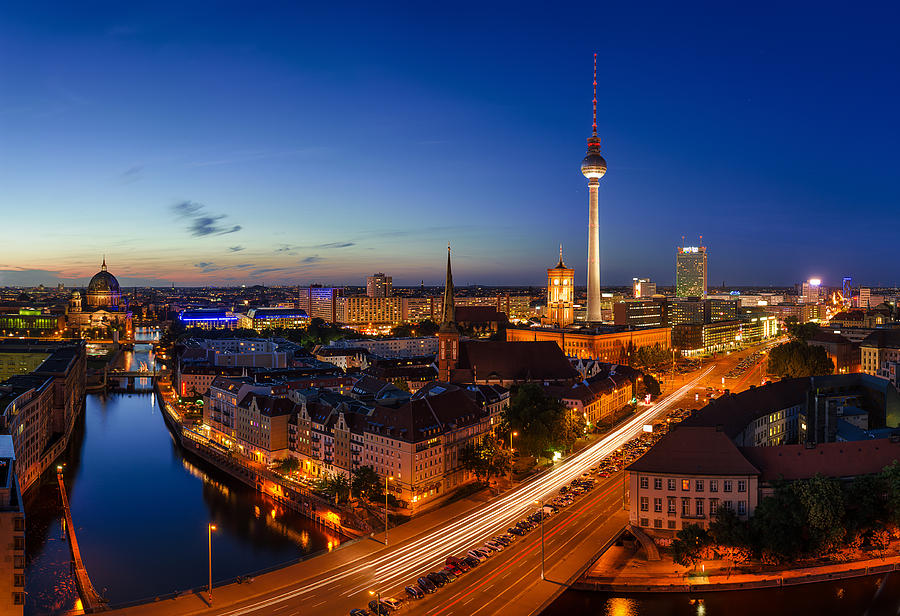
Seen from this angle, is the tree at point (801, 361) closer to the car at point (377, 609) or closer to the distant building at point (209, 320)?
the car at point (377, 609)

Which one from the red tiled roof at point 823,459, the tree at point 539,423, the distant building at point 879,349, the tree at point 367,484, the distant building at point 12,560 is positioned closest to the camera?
the distant building at point 12,560

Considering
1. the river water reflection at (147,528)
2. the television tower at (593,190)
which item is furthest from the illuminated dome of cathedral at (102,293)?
the river water reflection at (147,528)

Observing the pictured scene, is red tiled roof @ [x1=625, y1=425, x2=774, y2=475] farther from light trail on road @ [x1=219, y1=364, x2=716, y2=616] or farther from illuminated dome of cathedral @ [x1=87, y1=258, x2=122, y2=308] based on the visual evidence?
illuminated dome of cathedral @ [x1=87, y1=258, x2=122, y2=308]

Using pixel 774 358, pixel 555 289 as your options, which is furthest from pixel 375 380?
pixel 555 289

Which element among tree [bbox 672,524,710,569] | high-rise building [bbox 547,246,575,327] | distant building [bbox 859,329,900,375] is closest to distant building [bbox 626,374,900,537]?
tree [bbox 672,524,710,569]

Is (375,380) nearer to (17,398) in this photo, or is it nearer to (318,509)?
(318,509)

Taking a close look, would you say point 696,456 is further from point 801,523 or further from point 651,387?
point 651,387

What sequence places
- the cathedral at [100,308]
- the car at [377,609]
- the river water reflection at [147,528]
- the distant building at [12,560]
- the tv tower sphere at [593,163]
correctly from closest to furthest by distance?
the distant building at [12,560]
the car at [377,609]
the river water reflection at [147,528]
the tv tower sphere at [593,163]
the cathedral at [100,308]
